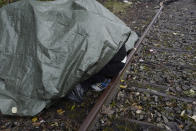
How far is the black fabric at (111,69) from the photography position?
3.20m

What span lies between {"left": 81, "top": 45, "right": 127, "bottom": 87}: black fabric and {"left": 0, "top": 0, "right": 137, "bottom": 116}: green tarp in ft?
0.73

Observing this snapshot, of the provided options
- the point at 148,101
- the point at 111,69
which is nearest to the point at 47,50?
the point at 111,69

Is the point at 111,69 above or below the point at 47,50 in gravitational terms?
below

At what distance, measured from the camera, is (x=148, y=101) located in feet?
10.1

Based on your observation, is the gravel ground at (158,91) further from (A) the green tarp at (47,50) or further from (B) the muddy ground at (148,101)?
(A) the green tarp at (47,50)

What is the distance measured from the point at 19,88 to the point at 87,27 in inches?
52.2

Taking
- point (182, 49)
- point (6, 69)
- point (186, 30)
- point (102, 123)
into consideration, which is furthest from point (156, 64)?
point (6, 69)

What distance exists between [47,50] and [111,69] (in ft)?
3.44

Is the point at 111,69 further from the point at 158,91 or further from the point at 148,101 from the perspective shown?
the point at 158,91

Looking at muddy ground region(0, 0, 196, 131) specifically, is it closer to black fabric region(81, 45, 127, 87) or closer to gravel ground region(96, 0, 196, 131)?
gravel ground region(96, 0, 196, 131)

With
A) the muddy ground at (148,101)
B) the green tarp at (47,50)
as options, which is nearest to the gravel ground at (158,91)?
the muddy ground at (148,101)

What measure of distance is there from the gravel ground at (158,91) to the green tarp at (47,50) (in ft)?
2.38

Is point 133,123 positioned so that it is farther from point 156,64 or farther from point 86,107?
point 156,64

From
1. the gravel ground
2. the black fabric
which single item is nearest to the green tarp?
the black fabric
